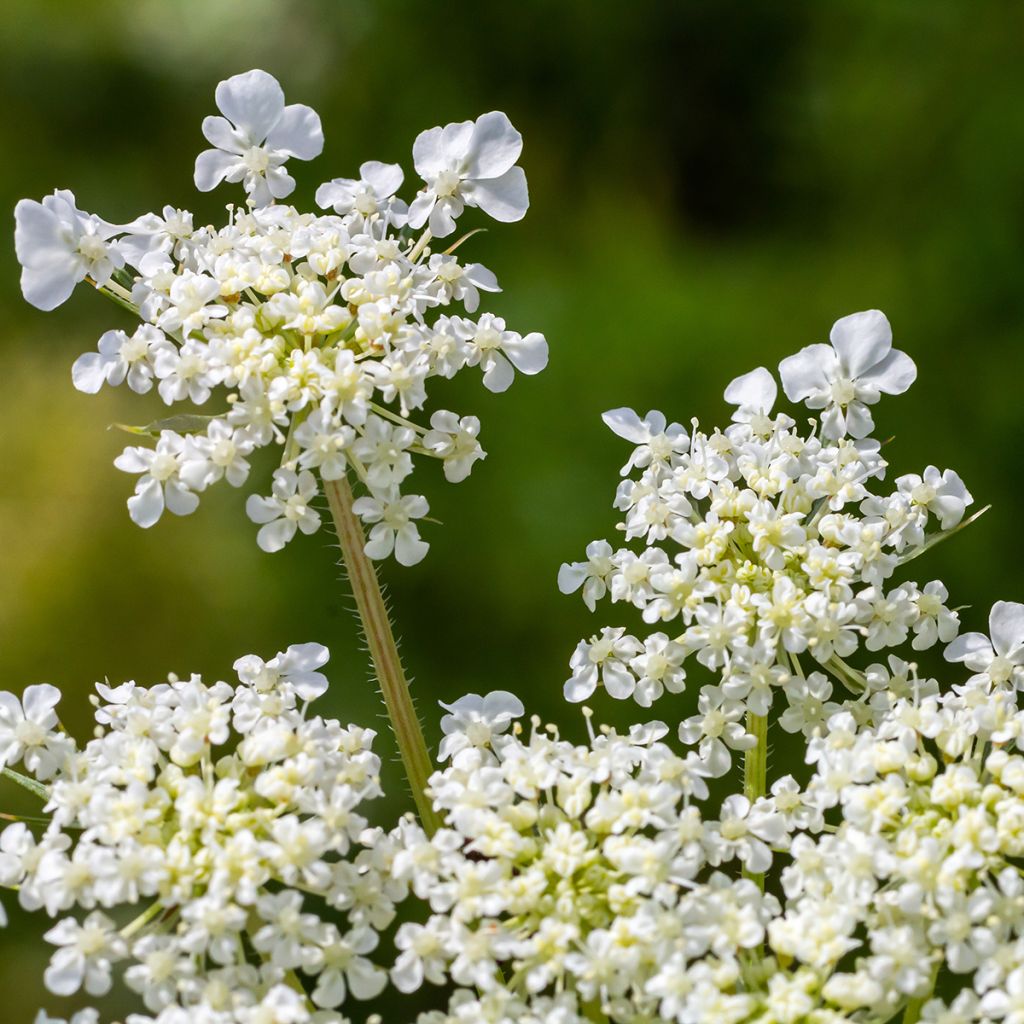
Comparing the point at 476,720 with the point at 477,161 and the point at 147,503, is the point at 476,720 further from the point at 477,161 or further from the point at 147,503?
the point at 477,161

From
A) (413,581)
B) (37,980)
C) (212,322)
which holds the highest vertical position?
(413,581)

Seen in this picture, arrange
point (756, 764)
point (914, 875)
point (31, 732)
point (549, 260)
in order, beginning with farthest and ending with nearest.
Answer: point (549, 260), point (756, 764), point (31, 732), point (914, 875)

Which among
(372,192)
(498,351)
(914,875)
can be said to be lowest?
(914,875)

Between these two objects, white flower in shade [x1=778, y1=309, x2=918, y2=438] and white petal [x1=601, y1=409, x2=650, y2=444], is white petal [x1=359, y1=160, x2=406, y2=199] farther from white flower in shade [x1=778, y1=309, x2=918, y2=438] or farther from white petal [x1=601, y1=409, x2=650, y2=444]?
white flower in shade [x1=778, y1=309, x2=918, y2=438]

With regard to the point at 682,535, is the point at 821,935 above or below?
below

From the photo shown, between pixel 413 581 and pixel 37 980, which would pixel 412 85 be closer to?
pixel 413 581

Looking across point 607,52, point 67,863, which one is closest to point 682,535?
point 67,863

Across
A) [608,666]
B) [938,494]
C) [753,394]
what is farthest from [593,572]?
[938,494]
